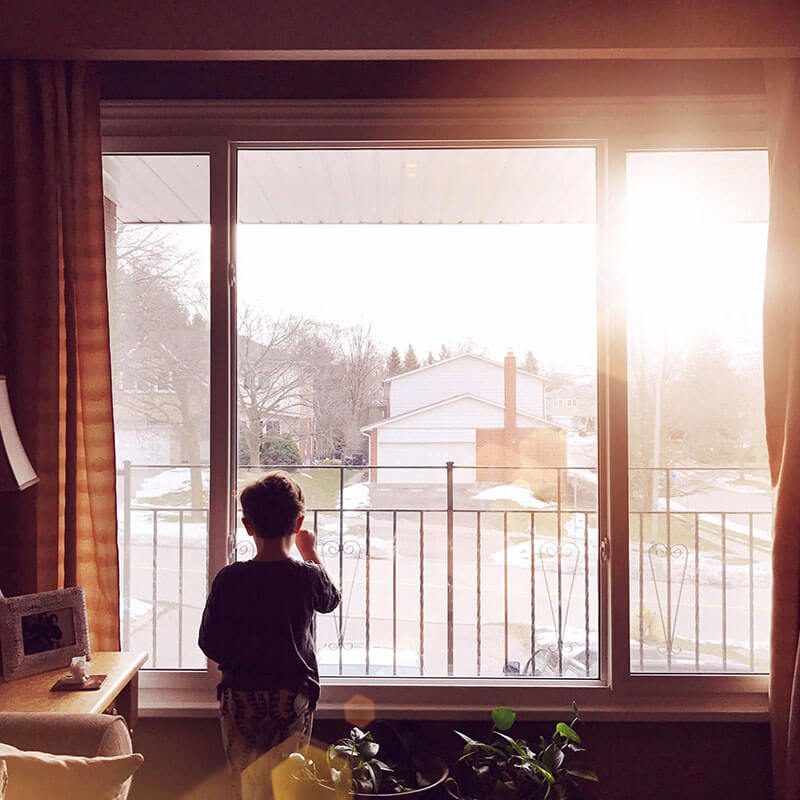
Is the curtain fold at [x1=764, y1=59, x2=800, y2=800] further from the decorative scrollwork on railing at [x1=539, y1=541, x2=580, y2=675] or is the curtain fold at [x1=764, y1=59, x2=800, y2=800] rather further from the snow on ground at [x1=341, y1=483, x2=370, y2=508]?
the snow on ground at [x1=341, y1=483, x2=370, y2=508]

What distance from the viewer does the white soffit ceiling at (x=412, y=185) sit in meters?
2.47

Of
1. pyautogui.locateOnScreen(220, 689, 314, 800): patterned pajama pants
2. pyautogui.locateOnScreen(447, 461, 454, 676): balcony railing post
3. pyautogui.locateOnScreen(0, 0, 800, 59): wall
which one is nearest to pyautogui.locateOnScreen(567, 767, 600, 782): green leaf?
pyautogui.locateOnScreen(220, 689, 314, 800): patterned pajama pants

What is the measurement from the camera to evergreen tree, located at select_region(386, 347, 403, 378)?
9.11 feet

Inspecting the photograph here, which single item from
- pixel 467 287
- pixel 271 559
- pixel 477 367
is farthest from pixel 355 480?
pixel 271 559

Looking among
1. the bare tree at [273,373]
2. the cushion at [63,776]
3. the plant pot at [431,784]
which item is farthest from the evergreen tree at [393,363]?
the cushion at [63,776]

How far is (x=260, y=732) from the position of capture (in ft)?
5.86

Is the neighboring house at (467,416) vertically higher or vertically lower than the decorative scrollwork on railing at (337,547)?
higher

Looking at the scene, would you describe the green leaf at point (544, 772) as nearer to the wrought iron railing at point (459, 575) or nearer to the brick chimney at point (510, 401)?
the wrought iron railing at point (459, 575)

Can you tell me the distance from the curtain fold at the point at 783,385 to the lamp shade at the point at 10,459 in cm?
223

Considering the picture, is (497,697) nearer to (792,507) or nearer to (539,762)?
(539,762)

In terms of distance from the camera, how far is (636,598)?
2473 mm

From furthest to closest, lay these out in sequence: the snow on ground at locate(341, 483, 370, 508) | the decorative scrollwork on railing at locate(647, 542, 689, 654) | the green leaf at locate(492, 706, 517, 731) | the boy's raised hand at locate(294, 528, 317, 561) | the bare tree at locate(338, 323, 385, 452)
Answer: the snow on ground at locate(341, 483, 370, 508)
the bare tree at locate(338, 323, 385, 452)
the decorative scrollwork on railing at locate(647, 542, 689, 654)
the green leaf at locate(492, 706, 517, 731)
the boy's raised hand at locate(294, 528, 317, 561)

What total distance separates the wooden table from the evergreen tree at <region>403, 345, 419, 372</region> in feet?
4.60

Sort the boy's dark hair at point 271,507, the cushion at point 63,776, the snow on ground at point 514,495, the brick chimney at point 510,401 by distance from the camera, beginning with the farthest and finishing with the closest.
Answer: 1. the snow on ground at point 514,495
2. the brick chimney at point 510,401
3. the boy's dark hair at point 271,507
4. the cushion at point 63,776
